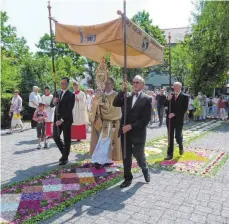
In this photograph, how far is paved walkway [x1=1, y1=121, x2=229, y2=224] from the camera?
3918mm

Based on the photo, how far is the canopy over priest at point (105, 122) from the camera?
20.4 feet

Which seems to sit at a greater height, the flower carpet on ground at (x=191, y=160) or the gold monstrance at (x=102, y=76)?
the gold monstrance at (x=102, y=76)

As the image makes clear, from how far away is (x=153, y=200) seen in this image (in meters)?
4.54

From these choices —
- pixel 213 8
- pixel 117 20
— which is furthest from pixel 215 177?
pixel 213 8

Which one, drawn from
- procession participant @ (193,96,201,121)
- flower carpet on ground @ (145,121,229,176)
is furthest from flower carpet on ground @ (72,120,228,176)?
procession participant @ (193,96,201,121)

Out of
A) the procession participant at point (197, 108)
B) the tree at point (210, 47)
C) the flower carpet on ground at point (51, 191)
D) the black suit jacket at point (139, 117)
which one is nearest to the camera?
the flower carpet on ground at point (51, 191)

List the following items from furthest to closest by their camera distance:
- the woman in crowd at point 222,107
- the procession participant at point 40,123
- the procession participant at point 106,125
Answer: the woman in crowd at point 222,107
the procession participant at point 40,123
the procession participant at point 106,125

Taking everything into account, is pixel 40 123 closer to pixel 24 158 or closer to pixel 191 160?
pixel 24 158

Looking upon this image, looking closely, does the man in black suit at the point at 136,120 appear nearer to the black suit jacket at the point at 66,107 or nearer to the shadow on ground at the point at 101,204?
the shadow on ground at the point at 101,204

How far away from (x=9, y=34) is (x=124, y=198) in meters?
32.0

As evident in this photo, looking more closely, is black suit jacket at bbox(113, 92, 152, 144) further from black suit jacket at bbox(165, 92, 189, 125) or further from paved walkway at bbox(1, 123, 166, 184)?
paved walkway at bbox(1, 123, 166, 184)

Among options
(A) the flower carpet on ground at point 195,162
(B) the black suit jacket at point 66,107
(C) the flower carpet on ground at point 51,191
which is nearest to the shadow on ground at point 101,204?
(C) the flower carpet on ground at point 51,191

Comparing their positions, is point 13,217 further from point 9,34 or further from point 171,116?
point 9,34

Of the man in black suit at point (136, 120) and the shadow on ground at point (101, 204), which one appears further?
the man in black suit at point (136, 120)
